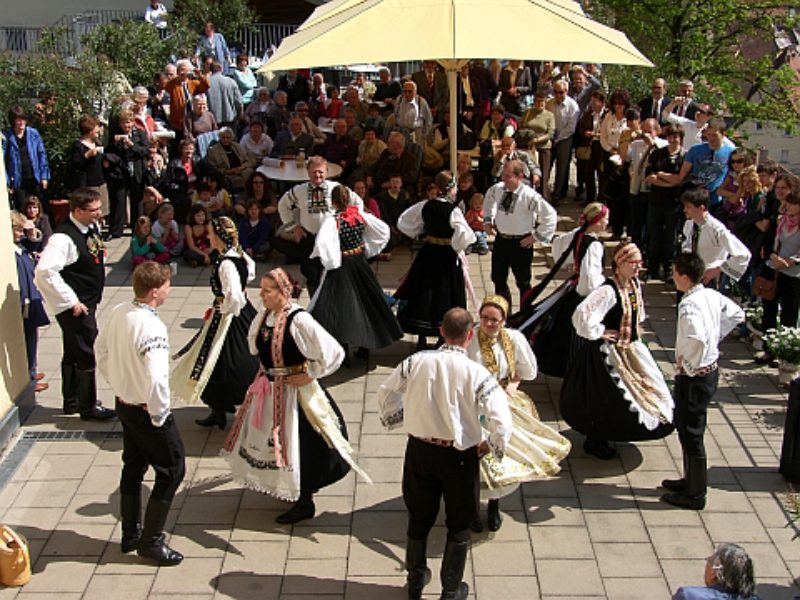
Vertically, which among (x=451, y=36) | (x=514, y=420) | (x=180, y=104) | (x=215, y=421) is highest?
(x=451, y=36)

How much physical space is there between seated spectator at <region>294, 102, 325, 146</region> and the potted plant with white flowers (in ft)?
21.3

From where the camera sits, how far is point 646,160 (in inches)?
433

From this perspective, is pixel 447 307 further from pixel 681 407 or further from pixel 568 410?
pixel 681 407

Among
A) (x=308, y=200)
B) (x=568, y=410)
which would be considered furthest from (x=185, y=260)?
(x=568, y=410)

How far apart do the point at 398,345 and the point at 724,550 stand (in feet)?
16.6

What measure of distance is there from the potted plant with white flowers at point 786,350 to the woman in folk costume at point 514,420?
2759mm

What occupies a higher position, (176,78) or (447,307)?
(176,78)

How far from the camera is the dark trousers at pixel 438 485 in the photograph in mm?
5297

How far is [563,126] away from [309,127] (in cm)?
314

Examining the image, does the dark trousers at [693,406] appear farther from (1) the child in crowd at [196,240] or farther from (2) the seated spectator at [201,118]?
(2) the seated spectator at [201,118]

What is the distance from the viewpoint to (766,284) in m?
8.64

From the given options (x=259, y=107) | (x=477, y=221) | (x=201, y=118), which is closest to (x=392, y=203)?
(x=477, y=221)

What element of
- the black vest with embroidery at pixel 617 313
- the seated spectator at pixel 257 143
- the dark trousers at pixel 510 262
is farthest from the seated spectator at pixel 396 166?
the black vest with embroidery at pixel 617 313

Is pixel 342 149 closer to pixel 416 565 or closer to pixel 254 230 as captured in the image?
pixel 254 230
